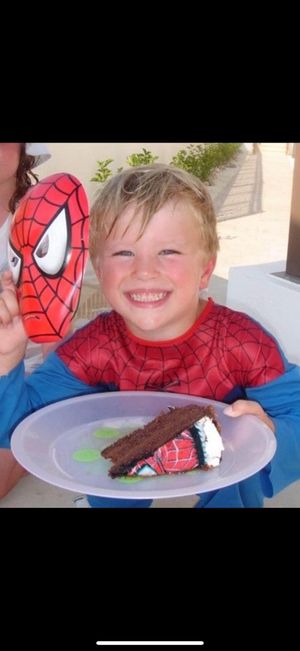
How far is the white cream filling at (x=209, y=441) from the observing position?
1251 mm

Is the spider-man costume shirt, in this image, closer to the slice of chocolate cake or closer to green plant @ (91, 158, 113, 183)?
the slice of chocolate cake

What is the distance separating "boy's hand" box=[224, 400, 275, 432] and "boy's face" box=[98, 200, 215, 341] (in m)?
0.24

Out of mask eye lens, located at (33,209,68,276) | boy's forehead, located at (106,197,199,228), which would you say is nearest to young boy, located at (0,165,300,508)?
boy's forehead, located at (106,197,199,228)

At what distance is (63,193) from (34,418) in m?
0.44

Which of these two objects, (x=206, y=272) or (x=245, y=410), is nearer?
(x=245, y=410)

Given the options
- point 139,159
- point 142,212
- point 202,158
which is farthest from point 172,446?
point 202,158

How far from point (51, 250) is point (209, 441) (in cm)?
44

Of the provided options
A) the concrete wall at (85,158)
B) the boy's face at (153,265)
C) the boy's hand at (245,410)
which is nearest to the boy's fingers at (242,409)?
the boy's hand at (245,410)

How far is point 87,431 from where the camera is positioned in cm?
140

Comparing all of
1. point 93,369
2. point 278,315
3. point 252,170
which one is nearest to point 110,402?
point 93,369

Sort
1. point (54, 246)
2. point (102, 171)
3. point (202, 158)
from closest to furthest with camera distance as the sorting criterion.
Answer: point (54, 246) → point (102, 171) → point (202, 158)

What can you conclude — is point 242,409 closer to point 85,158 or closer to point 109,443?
point 109,443

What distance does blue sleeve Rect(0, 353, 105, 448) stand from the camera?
1.35 metres

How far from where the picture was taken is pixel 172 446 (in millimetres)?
1302
